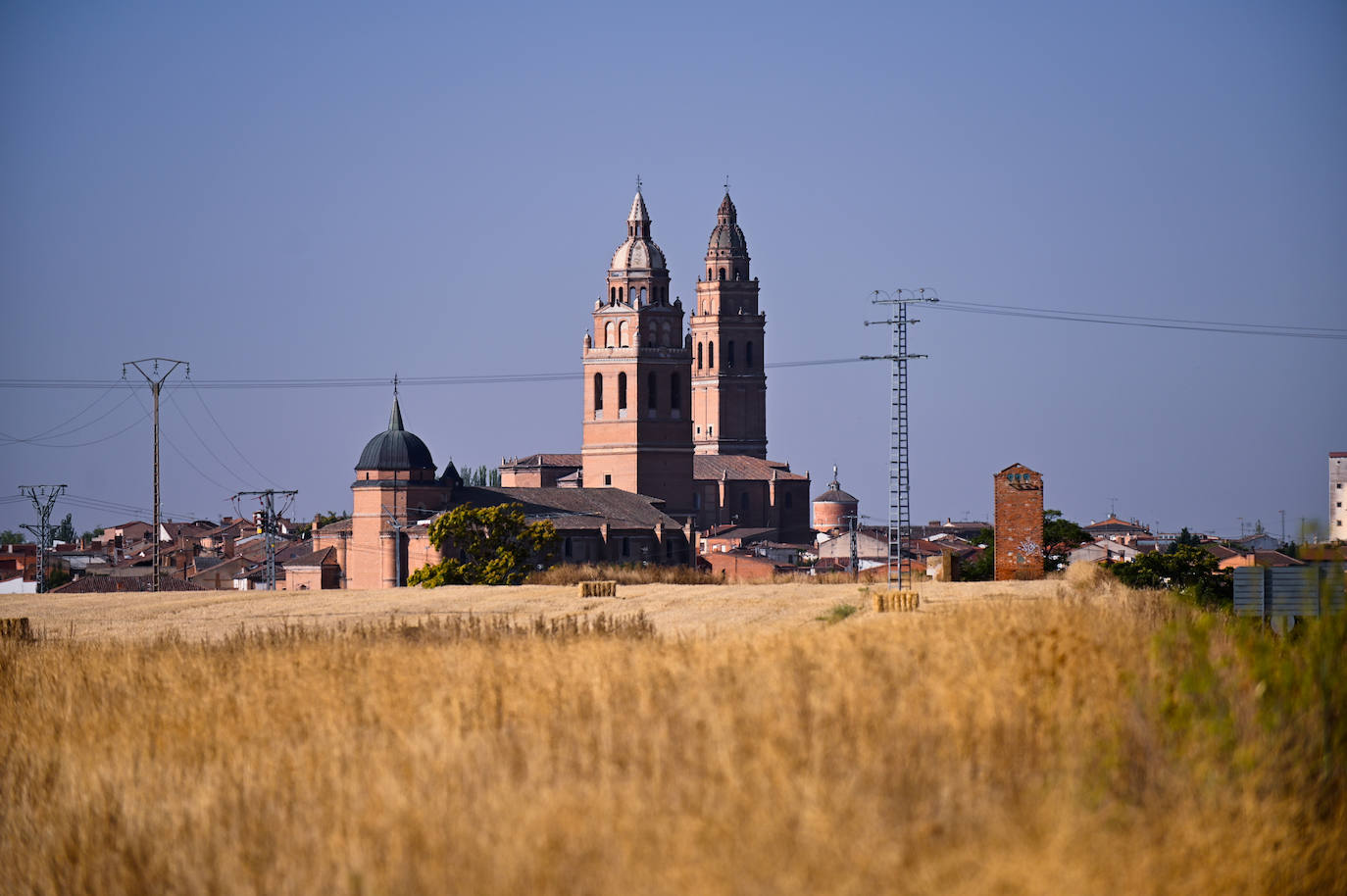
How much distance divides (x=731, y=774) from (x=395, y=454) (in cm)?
10274

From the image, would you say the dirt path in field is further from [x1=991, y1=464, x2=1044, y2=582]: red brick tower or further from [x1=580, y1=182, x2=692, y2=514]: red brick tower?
[x1=580, y1=182, x2=692, y2=514]: red brick tower

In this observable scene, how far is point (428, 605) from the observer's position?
1682 inches

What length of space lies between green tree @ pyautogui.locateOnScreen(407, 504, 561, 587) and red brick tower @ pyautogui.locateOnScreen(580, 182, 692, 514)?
43.4m

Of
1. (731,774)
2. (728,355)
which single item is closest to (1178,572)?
(731,774)

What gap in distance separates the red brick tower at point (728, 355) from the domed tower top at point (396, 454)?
208 feet

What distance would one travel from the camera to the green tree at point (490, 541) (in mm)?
85000

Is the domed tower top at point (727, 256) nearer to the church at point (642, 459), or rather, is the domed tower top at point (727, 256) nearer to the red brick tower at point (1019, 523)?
the church at point (642, 459)

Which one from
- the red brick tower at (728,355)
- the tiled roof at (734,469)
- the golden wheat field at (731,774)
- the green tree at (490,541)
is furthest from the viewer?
the red brick tower at (728,355)

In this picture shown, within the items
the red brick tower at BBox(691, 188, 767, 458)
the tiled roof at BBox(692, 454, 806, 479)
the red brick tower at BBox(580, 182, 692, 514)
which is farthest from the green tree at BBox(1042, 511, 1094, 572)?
the red brick tower at BBox(691, 188, 767, 458)

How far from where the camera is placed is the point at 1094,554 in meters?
95.2

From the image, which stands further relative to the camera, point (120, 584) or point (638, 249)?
point (638, 249)

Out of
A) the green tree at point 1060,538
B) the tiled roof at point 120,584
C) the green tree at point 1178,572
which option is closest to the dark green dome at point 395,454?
the tiled roof at point 120,584

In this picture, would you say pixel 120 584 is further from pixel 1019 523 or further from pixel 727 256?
pixel 727 256

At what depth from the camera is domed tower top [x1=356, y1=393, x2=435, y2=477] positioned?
4358 inches
